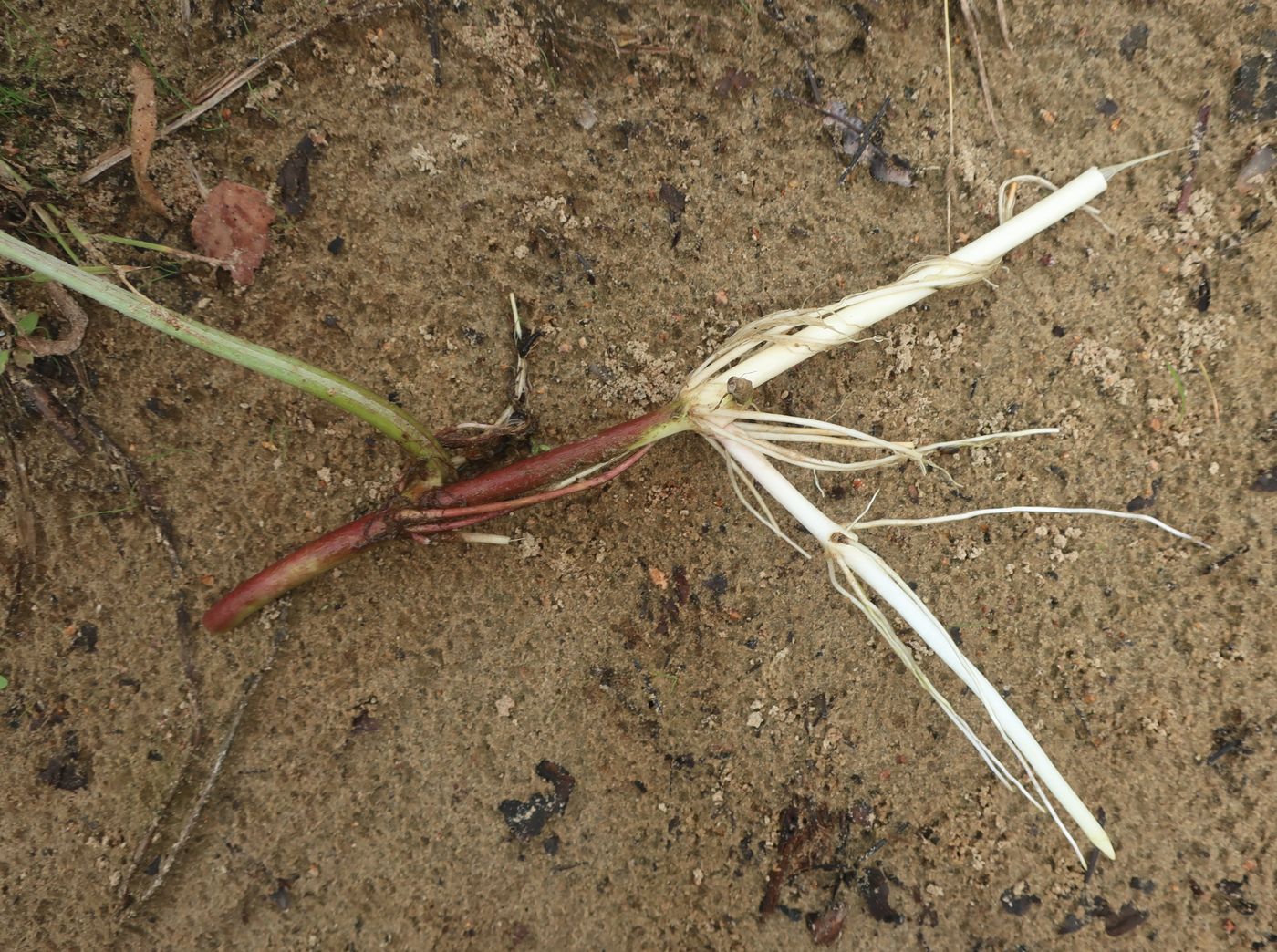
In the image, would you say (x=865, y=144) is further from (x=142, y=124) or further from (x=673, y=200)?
(x=142, y=124)

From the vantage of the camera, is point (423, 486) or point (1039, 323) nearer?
point (423, 486)

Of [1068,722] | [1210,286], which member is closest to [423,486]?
[1068,722]

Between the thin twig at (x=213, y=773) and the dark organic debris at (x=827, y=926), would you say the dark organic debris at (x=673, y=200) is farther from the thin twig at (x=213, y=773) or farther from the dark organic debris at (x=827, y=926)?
the dark organic debris at (x=827, y=926)

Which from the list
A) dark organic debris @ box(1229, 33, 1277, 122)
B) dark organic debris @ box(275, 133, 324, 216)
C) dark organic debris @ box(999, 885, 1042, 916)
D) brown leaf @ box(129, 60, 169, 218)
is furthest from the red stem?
dark organic debris @ box(1229, 33, 1277, 122)

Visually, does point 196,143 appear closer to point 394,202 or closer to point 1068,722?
point 394,202

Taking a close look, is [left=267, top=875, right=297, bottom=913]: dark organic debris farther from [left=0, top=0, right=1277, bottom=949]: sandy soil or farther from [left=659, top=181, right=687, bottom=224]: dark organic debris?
[left=659, top=181, right=687, bottom=224]: dark organic debris

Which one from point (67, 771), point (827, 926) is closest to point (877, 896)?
point (827, 926)
